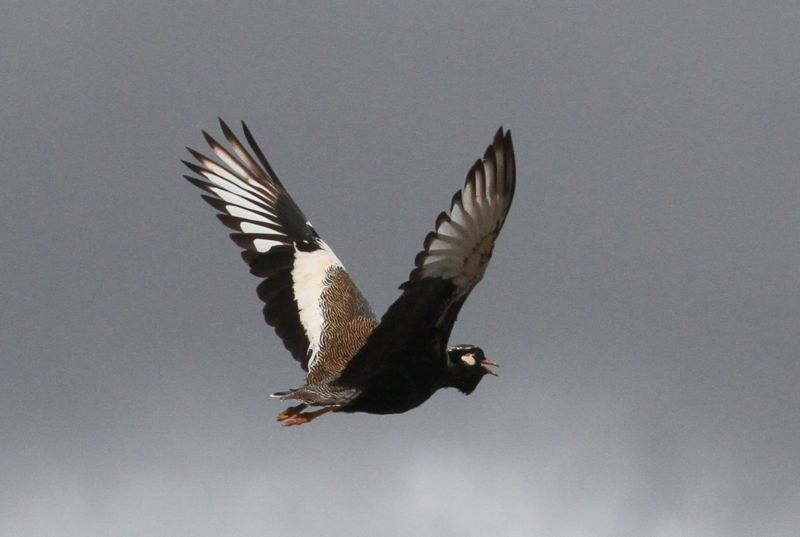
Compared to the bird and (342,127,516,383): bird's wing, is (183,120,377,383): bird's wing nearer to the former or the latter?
the bird

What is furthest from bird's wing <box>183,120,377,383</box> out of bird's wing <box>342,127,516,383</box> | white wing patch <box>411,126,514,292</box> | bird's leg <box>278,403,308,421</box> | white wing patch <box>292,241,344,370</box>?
white wing patch <box>411,126,514,292</box>

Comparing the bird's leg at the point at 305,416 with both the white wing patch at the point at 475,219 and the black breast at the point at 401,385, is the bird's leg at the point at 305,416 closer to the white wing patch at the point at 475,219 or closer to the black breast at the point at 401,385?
the black breast at the point at 401,385

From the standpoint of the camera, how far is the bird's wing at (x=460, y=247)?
59.6ft

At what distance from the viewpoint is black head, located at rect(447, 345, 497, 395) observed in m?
20.8

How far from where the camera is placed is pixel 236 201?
2492cm

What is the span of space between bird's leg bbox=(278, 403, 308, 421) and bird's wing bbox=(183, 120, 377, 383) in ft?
2.88

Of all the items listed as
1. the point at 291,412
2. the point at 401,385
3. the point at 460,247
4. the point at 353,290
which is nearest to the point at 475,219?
the point at 460,247

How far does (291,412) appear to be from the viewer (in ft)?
67.8

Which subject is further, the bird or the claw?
the claw

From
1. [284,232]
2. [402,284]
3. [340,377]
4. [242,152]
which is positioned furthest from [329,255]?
[402,284]

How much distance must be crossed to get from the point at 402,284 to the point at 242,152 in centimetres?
749

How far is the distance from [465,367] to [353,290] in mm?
3369

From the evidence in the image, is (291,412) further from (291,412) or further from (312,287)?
(312,287)

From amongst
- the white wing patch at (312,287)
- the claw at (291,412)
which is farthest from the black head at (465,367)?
the white wing patch at (312,287)
